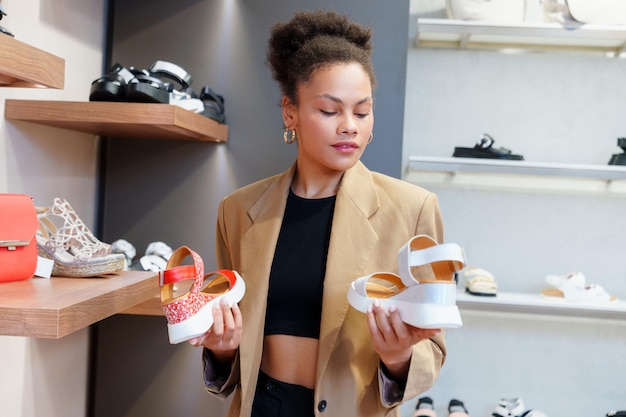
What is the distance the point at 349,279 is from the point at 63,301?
1.82ft

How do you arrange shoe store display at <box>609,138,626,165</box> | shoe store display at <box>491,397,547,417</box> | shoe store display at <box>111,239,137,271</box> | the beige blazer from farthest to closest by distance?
shoe store display at <box>491,397,547,417</box>, shoe store display at <box>609,138,626,165</box>, shoe store display at <box>111,239,137,271</box>, the beige blazer

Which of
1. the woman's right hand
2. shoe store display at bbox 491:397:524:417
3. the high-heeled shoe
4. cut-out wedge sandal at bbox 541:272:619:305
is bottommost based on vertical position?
shoe store display at bbox 491:397:524:417

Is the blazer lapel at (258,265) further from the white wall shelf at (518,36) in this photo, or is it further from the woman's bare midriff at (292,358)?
the white wall shelf at (518,36)

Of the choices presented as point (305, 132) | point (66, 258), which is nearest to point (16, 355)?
point (66, 258)

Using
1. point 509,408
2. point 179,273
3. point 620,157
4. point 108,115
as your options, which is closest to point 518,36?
point 620,157

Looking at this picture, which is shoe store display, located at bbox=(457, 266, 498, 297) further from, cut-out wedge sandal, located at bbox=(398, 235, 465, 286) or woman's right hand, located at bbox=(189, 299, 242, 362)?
woman's right hand, located at bbox=(189, 299, 242, 362)

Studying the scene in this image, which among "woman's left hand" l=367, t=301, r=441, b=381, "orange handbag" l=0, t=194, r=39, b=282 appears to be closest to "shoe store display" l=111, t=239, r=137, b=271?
"orange handbag" l=0, t=194, r=39, b=282

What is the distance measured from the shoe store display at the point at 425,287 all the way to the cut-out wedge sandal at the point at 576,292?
1.86 m

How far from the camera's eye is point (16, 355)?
212 cm

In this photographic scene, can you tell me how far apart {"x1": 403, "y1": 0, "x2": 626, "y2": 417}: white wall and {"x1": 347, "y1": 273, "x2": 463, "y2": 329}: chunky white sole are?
2.11 meters

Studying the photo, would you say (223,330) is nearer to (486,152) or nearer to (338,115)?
(338,115)

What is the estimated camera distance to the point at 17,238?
142cm

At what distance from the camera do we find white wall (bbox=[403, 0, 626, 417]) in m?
3.25

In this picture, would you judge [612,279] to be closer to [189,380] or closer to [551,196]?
[551,196]
